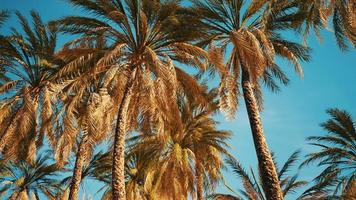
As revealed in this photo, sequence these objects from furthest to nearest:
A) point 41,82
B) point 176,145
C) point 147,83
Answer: point 176,145
point 41,82
point 147,83

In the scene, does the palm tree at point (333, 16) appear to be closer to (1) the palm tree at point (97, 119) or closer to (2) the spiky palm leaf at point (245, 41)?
(2) the spiky palm leaf at point (245, 41)

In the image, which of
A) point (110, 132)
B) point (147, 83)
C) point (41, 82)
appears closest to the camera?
point (147, 83)

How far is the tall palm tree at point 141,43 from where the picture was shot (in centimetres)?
1365

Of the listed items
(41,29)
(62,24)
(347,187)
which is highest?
(41,29)

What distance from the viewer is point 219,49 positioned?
15.3 metres

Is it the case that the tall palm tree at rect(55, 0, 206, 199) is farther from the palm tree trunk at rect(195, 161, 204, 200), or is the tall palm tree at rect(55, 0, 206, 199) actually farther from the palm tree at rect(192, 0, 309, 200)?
the palm tree trunk at rect(195, 161, 204, 200)

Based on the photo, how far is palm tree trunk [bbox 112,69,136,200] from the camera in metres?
12.2

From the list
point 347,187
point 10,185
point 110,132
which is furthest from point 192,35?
point 10,185

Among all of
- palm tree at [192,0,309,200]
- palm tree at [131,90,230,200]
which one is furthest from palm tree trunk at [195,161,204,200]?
palm tree at [192,0,309,200]

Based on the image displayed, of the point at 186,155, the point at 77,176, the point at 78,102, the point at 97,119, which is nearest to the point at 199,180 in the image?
the point at 186,155

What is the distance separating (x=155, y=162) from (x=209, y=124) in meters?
3.70

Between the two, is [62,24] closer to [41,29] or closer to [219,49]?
[41,29]

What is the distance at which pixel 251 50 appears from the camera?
13016 mm

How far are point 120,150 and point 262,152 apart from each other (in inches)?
178
